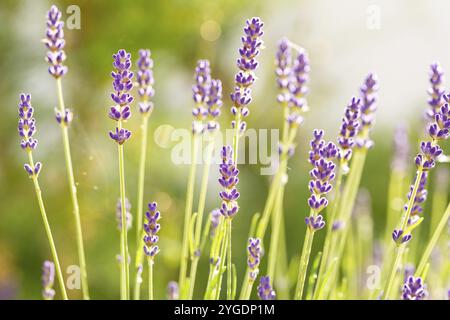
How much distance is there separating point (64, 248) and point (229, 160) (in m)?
2.58

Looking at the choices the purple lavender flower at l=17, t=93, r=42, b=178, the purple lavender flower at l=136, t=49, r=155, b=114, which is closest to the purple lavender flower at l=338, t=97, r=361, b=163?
the purple lavender flower at l=136, t=49, r=155, b=114

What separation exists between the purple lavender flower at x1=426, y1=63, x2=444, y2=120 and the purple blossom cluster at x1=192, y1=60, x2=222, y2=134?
30cm

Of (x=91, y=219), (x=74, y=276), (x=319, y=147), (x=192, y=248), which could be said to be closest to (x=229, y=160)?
(x=319, y=147)

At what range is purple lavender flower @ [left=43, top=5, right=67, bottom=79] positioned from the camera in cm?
86

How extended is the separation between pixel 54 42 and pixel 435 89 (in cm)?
52

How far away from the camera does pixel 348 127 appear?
2.82 ft

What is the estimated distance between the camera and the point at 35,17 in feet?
10.1

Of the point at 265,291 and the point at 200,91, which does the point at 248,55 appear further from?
the point at 265,291

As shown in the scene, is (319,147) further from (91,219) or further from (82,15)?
(82,15)

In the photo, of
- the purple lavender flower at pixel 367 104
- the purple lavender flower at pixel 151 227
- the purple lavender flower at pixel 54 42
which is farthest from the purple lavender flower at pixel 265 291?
the purple lavender flower at pixel 54 42

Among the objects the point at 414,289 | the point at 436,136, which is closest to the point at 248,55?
the point at 436,136

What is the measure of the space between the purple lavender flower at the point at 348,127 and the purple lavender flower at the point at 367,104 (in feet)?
0.28

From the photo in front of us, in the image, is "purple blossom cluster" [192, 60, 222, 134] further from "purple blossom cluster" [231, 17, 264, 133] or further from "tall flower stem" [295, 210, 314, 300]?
"tall flower stem" [295, 210, 314, 300]

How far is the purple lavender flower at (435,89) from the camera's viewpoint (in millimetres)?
902
